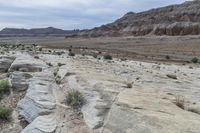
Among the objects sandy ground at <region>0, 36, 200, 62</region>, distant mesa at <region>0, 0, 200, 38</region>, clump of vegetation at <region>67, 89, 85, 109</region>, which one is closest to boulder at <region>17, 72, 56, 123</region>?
clump of vegetation at <region>67, 89, 85, 109</region>

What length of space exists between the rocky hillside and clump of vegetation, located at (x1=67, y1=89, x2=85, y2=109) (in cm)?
10998

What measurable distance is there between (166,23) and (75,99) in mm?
128829

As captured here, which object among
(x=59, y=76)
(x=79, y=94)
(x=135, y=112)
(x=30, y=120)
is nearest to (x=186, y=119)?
(x=135, y=112)

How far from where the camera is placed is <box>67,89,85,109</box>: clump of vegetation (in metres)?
14.8

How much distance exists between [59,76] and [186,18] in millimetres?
123776

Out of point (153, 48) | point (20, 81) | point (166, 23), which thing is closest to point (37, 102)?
point (20, 81)

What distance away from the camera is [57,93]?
1692cm

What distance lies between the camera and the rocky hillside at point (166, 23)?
130125 millimetres

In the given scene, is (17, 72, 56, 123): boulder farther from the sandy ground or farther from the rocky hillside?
the rocky hillside

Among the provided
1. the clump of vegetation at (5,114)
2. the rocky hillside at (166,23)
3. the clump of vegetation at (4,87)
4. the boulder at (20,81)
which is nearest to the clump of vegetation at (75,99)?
the clump of vegetation at (5,114)

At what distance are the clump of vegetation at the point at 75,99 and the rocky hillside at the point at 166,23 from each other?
361 ft

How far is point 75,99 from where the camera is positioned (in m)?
14.9

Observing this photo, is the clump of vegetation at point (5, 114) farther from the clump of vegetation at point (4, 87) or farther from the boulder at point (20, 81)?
the boulder at point (20, 81)

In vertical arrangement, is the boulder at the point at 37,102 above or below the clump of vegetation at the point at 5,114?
above
